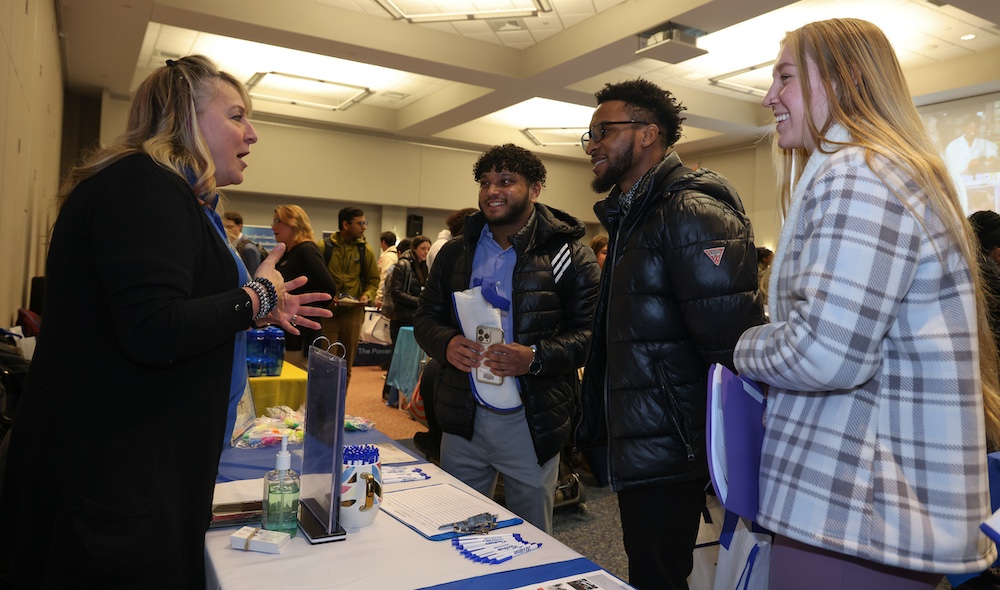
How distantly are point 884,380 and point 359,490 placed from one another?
3.25ft

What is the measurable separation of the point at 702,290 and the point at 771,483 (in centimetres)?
59

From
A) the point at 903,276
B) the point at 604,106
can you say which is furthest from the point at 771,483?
the point at 604,106

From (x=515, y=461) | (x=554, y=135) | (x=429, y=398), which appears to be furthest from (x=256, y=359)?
(x=554, y=135)

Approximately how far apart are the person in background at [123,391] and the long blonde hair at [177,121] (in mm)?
14

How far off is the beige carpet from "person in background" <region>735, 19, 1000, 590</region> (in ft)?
12.2

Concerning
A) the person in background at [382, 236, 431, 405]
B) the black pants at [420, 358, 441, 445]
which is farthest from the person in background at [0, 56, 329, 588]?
the person in background at [382, 236, 431, 405]

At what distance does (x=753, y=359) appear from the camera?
3.70 feet

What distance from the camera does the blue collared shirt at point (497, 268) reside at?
2.31 m

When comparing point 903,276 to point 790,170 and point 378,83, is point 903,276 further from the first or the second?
point 378,83

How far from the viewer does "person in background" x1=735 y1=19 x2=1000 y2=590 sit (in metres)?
1.00

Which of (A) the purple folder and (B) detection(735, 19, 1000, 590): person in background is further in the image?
(A) the purple folder

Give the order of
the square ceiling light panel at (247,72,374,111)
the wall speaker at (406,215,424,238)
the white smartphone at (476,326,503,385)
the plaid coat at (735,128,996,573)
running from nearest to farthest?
the plaid coat at (735,128,996,573), the white smartphone at (476,326,503,385), the square ceiling light panel at (247,72,374,111), the wall speaker at (406,215,424,238)

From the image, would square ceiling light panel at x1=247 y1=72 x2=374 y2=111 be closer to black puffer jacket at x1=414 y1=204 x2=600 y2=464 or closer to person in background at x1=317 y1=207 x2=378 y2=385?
person in background at x1=317 y1=207 x2=378 y2=385

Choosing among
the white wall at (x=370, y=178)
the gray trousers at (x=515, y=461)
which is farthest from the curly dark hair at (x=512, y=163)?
the white wall at (x=370, y=178)
